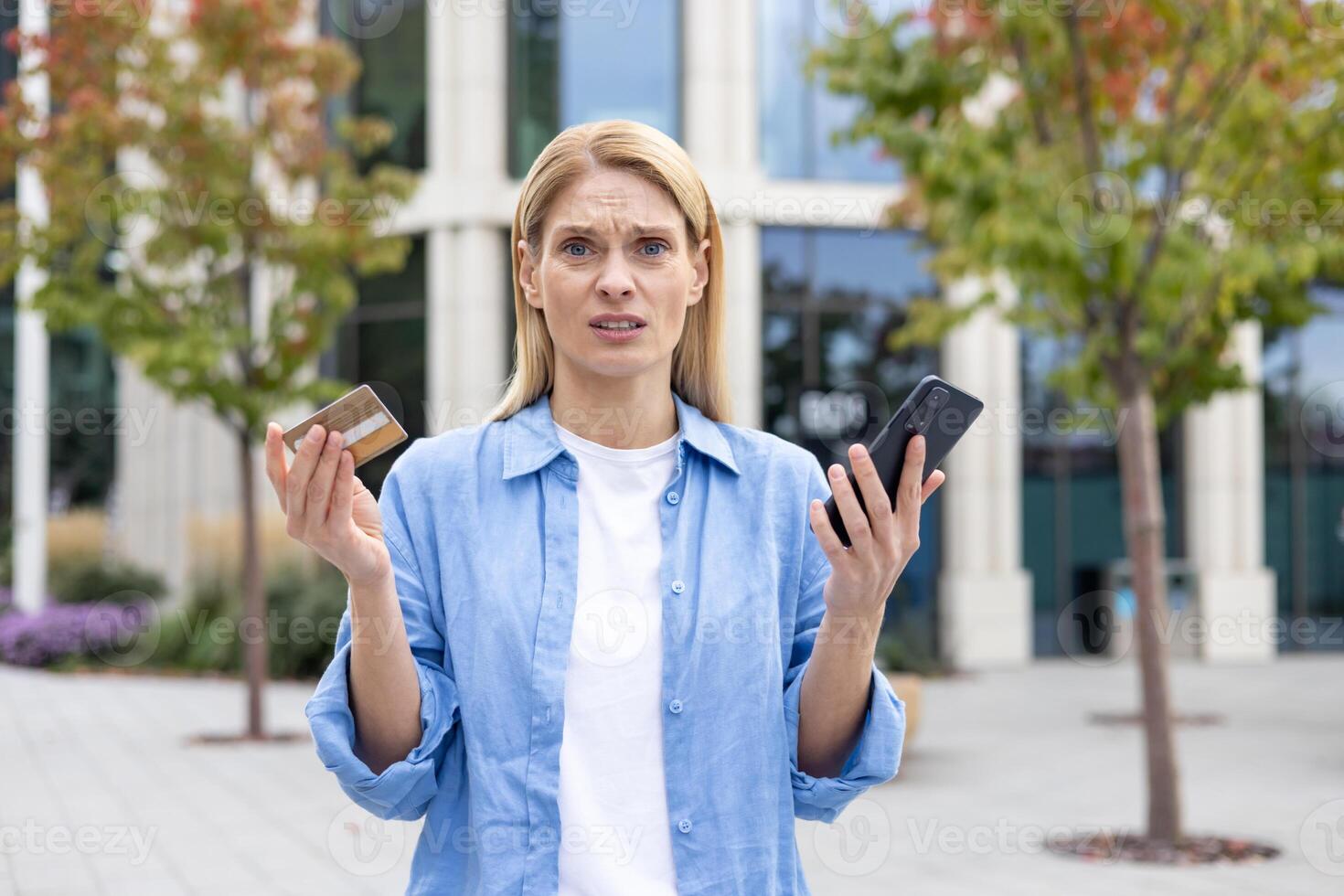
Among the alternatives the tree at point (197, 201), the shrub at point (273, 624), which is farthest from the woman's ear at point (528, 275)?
the shrub at point (273, 624)

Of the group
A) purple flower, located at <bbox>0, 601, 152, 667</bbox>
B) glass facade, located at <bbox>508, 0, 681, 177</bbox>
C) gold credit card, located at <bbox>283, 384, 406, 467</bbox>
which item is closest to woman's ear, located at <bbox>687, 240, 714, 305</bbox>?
gold credit card, located at <bbox>283, 384, 406, 467</bbox>

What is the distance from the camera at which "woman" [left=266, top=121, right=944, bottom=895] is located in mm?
2021

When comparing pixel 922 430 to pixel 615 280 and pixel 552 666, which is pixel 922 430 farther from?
pixel 552 666

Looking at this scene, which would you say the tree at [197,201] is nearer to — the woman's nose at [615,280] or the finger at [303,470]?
the woman's nose at [615,280]

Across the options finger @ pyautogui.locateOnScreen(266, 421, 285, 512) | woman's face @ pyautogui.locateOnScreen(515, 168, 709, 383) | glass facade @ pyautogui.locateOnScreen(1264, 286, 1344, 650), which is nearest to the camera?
finger @ pyautogui.locateOnScreen(266, 421, 285, 512)

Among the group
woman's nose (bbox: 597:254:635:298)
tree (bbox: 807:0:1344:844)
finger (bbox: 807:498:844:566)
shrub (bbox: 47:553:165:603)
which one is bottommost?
shrub (bbox: 47:553:165:603)

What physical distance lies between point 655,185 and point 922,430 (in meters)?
0.54

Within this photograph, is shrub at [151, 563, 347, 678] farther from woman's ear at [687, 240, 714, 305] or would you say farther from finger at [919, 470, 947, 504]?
finger at [919, 470, 947, 504]

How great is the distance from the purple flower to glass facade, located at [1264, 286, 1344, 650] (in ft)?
50.4

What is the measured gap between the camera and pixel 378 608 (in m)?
1.96

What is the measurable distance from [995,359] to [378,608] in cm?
1783

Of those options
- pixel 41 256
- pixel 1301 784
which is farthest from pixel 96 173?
pixel 1301 784

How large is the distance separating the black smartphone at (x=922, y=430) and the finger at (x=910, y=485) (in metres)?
0.01

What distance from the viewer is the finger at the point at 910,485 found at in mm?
1937
